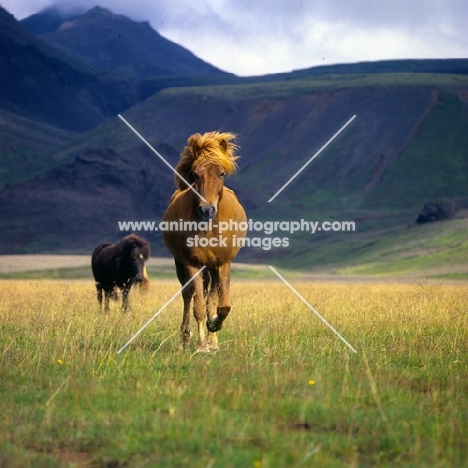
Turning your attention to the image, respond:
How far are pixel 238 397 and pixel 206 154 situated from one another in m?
4.39

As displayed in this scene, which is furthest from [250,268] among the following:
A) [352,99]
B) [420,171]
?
[352,99]

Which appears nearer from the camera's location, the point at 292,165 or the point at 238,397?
the point at 238,397

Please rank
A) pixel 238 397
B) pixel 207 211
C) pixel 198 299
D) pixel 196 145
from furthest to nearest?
1. pixel 196 145
2. pixel 198 299
3. pixel 207 211
4. pixel 238 397

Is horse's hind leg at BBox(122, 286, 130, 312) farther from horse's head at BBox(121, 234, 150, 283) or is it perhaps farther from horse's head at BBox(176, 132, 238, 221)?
horse's head at BBox(176, 132, 238, 221)

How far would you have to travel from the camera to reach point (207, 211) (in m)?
10.4

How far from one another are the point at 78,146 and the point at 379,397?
531ft

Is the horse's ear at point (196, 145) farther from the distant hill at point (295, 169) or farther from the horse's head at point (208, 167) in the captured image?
the distant hill at point (295, 169)

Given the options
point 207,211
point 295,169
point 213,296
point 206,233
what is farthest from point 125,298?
point 295,169

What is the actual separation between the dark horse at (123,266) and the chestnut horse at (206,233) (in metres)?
8.21

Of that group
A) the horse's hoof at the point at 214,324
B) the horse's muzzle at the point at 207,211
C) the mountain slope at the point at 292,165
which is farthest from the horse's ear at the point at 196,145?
the mountain slope at the point at 292,165

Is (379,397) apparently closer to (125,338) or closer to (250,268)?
(125,338)

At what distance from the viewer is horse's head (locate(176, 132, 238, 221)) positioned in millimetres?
10719

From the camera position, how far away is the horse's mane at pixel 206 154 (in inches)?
440

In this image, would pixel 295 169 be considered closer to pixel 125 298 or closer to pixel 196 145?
pixel 125 298
